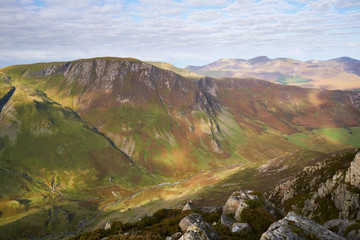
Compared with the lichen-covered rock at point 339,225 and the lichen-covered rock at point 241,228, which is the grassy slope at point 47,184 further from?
the lichen-covered rock at point 339,225

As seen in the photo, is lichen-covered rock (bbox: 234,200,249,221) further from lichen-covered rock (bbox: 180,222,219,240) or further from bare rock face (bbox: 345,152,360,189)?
bare rock face (bbox: 345,152,360,189)

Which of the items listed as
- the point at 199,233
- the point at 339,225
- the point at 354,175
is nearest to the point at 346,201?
the point at 354,175

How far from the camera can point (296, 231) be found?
21.7m

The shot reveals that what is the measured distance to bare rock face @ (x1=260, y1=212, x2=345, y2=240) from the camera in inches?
814

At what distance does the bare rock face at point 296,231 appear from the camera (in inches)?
814

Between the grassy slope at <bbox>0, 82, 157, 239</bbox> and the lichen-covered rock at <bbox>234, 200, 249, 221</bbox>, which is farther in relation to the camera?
the grassy slope at <bbox>0, 82, 157, 239</bbox>

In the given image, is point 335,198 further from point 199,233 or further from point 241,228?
point 199,233

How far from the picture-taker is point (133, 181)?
192 m

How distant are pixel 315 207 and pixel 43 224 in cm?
13989

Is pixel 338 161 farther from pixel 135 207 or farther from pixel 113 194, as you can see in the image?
pixel 113 194

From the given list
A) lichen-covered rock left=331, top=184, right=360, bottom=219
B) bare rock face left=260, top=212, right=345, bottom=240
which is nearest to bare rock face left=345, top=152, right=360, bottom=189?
lichen-covered rock left=331, top=184, right=360, bottom=219

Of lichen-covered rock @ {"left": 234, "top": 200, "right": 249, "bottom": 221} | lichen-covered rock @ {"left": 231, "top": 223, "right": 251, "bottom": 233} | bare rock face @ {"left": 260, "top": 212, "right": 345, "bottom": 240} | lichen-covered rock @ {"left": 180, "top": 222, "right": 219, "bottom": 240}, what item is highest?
bare rock face @ {"left": 260, "top": 212, "right": 345, "bottom": 240}

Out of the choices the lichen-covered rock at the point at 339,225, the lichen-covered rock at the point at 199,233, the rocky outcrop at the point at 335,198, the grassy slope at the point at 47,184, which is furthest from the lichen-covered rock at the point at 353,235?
the grassy slope at the point at 47,184

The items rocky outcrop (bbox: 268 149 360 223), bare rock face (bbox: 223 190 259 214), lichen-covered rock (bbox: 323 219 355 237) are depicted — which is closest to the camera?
lichen-covered rock (bbox: 323 219 355 237)
